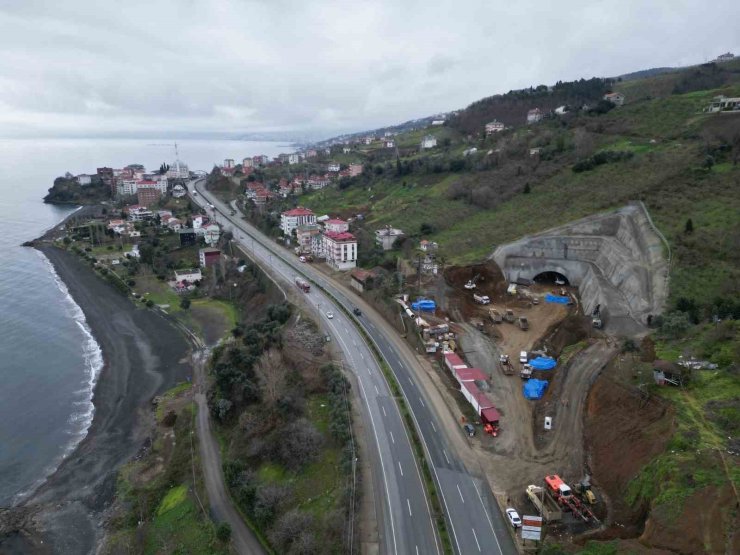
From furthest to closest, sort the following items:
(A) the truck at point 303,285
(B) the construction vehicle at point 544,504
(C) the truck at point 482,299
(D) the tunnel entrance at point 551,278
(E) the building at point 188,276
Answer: (E) the building at point 188,276 < (A) the truck at point 303,285 < (D) the tunnel entrance at point 551,278 < (C) the truck at point 482,299 < (B) the construction vehicle at point 544,504

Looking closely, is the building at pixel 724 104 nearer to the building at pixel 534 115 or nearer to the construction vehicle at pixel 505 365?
the building at pixel 534 115

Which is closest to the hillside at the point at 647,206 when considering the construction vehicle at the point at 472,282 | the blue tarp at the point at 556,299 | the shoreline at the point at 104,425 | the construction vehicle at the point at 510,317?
the construction vehicle at the point at 472,282

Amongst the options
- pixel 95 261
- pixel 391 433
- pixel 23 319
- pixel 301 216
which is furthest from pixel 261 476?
pixel 95 261

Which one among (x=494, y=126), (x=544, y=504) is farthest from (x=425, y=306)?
(x=494, y=126)

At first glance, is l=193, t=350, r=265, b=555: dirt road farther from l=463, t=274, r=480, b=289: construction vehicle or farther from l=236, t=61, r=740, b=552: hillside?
l=463, t=274, r=480, b=289: construction vehicle

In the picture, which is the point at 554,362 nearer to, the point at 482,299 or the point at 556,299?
the point at 556,299

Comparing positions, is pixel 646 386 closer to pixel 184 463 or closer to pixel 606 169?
pixel 184 463
